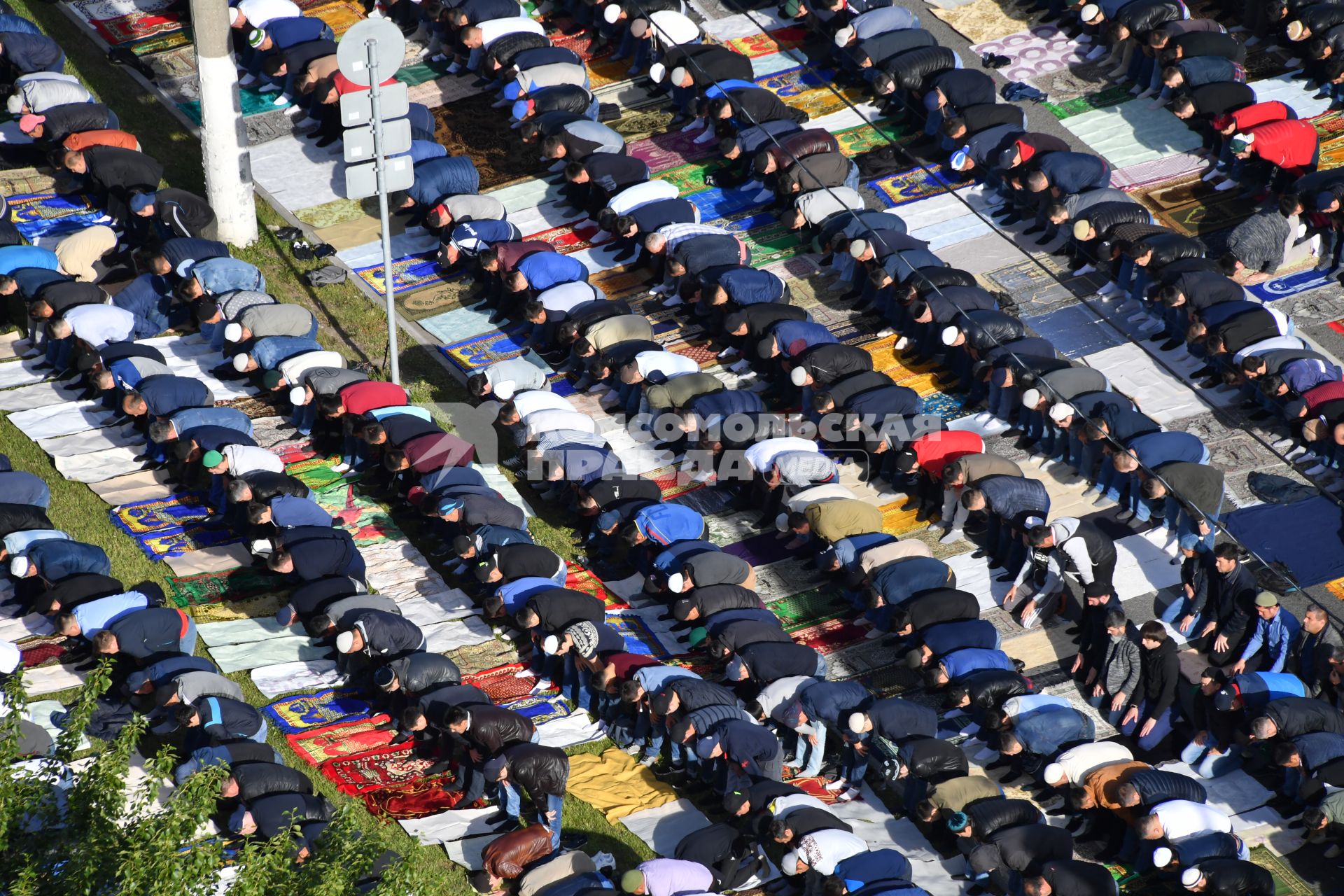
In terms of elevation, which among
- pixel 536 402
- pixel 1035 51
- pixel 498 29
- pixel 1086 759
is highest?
pixel 498 29

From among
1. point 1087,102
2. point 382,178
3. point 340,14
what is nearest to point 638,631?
point 382,178

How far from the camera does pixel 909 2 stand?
35062 millimetres

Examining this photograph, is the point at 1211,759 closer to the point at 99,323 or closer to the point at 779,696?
the point at 779,696

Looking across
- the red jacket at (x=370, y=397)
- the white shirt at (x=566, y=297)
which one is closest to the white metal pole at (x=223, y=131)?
the white shirt at (x=566, y=297)

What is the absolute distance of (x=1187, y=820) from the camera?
21734 millimetres

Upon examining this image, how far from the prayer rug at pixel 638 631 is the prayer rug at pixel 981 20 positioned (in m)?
12.9

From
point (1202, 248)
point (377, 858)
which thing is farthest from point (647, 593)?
point (1202, 248)

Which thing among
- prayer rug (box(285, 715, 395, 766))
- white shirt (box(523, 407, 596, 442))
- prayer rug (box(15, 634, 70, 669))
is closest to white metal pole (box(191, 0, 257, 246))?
white shirt (box(523, 407, 596, 442))

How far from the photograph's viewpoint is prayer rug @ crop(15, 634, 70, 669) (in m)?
23.9

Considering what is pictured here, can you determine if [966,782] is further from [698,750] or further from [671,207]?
[671,207]

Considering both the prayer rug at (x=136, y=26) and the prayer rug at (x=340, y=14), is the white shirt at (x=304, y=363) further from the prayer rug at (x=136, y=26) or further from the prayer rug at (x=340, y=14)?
the prayer rug at (x=136, y=26)

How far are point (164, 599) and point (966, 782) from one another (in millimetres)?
8707

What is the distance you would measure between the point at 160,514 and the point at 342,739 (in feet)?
13.9

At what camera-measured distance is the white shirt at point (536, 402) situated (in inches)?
1052
